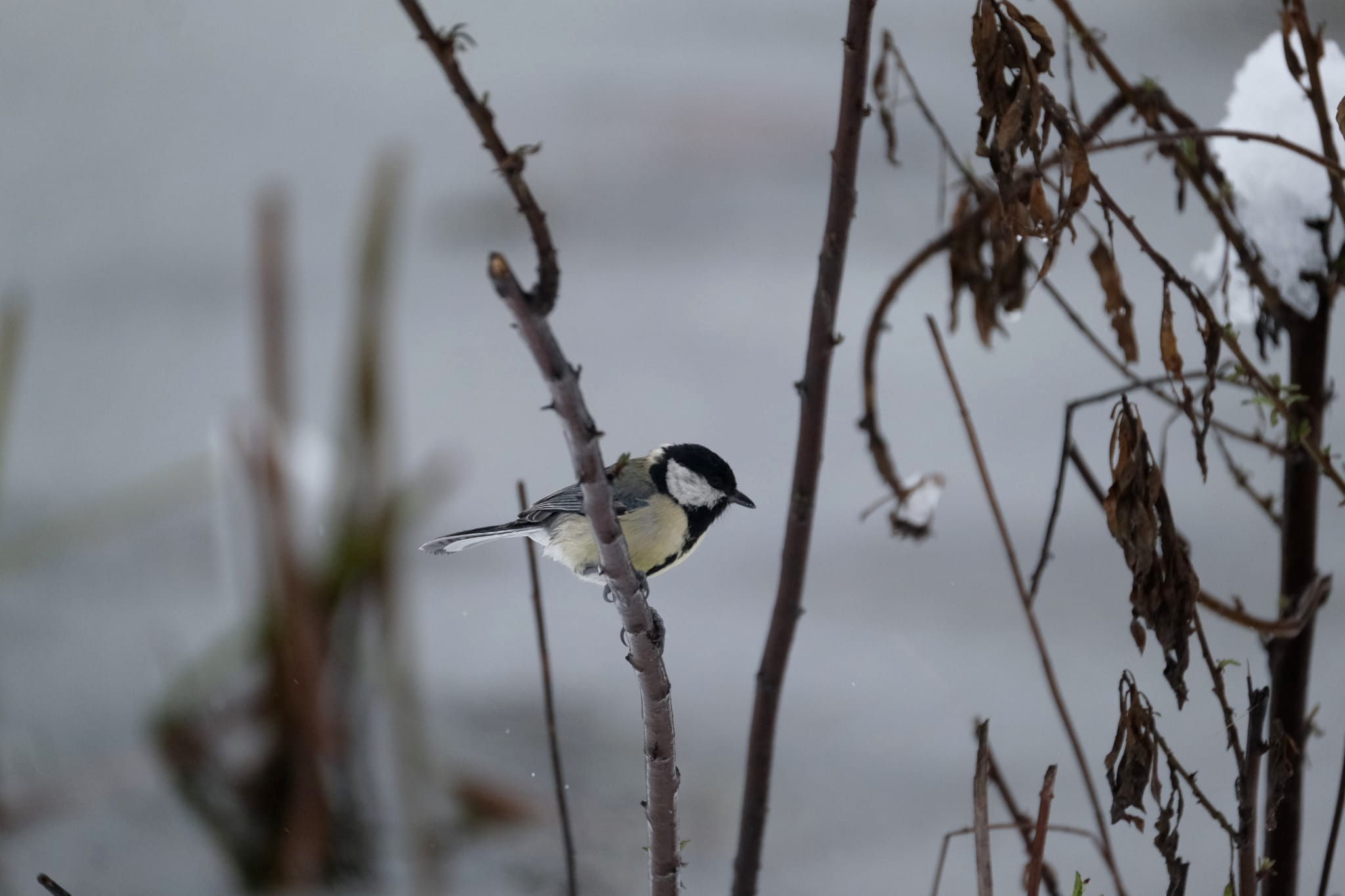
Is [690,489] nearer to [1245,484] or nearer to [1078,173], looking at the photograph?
[1078,173]

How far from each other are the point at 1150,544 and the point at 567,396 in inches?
11.3

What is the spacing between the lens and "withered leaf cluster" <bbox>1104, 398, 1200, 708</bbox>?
16.1 inches

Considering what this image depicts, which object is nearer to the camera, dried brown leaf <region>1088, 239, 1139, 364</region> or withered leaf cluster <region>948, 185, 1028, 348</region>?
dried brown leaf <region>1088, 239, 1139, 364</region>

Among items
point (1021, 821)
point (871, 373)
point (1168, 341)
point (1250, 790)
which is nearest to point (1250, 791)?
point (1250, 790)

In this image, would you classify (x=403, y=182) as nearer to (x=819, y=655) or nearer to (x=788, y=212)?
(x=788, y=212)

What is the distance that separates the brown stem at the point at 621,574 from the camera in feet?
0.73

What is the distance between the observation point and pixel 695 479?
19.0 inches

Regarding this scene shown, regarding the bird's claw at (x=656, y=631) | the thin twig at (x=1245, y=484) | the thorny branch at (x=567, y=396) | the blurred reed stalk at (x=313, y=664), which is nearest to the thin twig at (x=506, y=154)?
the thorny branch at (x=567, y=396)

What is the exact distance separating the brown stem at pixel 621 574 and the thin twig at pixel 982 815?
0.13 m

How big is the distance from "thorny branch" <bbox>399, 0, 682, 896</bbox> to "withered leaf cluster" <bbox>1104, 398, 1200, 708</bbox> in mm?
202

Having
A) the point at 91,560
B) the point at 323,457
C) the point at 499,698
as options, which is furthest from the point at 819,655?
the point at 91,560

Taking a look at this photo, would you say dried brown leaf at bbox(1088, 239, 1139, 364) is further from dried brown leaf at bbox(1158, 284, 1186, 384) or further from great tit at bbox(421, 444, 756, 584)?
great tit at bbox(421, 444, 756, 584)

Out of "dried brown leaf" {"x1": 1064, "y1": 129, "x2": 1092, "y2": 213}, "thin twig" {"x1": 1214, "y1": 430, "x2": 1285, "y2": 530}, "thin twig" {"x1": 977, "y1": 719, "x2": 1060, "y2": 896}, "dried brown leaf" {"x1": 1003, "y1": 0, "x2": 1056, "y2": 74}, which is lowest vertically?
"thin twig" {"x1": 977, "y1": 719, "x2": 1060, "y2": 896}

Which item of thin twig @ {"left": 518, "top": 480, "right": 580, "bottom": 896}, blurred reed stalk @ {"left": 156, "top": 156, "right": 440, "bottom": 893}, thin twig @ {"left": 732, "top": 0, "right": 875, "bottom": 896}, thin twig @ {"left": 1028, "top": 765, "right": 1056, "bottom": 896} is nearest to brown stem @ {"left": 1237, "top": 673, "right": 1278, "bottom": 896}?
thin twig @ {"left": 1028, "top": 765, "right": 1056, "bottom": 896}
